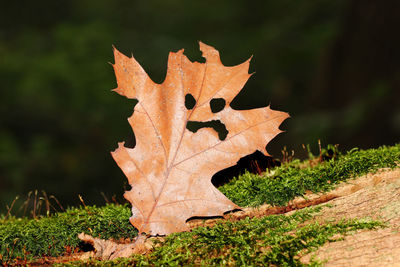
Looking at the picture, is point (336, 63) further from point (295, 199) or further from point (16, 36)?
point (16, 36)

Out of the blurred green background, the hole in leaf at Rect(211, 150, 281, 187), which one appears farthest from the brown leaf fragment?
the blurred green background

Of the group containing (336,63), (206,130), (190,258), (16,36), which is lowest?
(190,258)

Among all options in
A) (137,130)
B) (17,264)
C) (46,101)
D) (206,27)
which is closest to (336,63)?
(206,27)

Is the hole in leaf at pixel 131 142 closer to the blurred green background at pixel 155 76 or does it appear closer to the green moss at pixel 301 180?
the green moss at pixel 301 180

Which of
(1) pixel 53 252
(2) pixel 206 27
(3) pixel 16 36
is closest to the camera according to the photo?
(1) pixel 53 252

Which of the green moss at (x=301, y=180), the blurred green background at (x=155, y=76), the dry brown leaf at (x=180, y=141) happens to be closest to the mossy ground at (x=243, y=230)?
the green moss at (x=301, y=180)

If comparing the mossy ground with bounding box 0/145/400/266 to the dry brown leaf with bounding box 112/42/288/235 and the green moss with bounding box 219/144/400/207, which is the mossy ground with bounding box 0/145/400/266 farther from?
the dry brown leaf with bounding box 112/42/288/235
